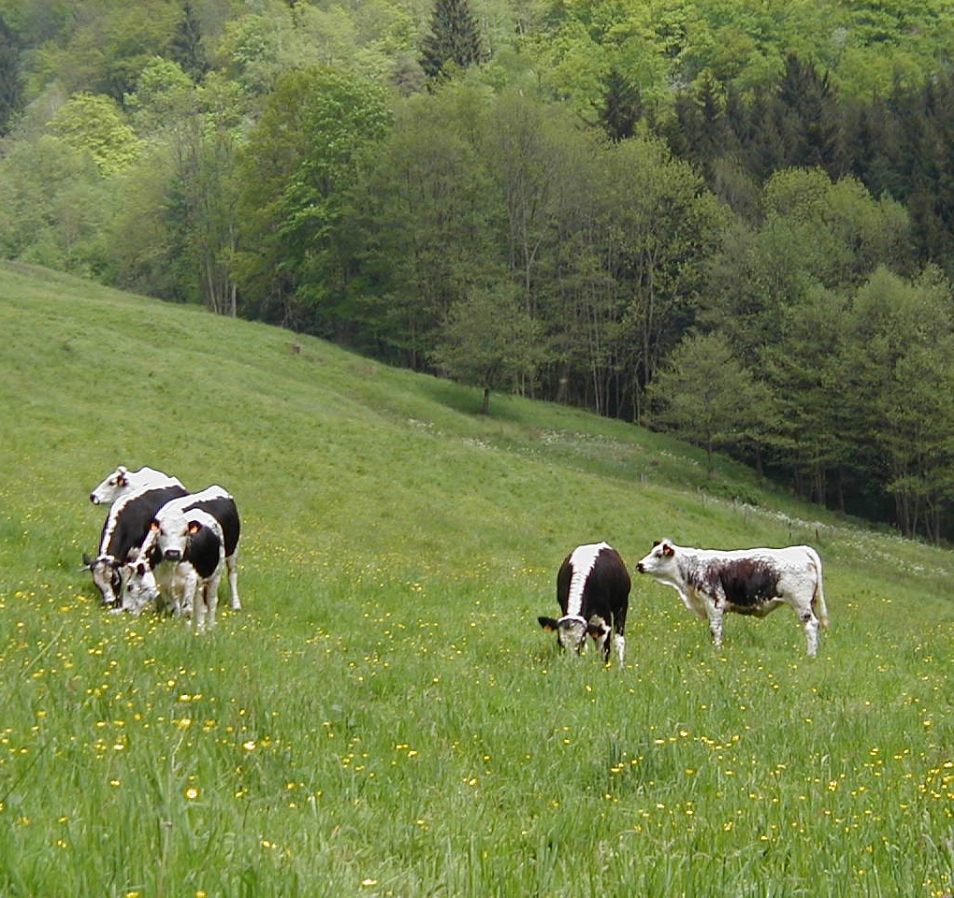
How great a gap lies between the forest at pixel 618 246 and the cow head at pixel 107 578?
45099mm

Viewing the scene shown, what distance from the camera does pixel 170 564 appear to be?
15.3 meters

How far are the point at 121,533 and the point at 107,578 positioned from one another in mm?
1479

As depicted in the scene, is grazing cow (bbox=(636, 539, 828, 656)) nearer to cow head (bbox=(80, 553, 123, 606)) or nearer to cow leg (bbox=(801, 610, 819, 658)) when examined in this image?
cow leg (bbox=(801, 610, 819, 658))

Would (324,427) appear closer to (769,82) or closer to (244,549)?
(244,549)

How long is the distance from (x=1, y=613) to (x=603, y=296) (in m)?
64.5

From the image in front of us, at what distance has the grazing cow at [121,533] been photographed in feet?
48.9

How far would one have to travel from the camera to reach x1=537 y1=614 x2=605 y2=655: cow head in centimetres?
1340

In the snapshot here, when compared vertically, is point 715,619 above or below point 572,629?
below

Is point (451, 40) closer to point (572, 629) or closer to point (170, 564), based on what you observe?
point (170, 564)

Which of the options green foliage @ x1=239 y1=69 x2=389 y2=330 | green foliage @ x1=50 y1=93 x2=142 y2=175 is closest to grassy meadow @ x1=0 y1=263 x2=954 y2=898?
green foliage @ x1=239 y1=69 x2=389 y2=330

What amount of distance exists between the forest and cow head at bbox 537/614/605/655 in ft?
150

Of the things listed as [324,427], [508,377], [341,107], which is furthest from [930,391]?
[341,107]

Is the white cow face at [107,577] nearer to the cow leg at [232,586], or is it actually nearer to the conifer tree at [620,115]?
the cow leg at [232,586]

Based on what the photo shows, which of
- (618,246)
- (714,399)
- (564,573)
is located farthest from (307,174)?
(564,573)
